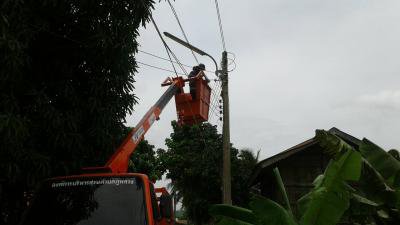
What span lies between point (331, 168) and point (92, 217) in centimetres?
312

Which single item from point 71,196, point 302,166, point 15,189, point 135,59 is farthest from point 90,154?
point 302,166

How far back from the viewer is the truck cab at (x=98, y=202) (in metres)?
6.70

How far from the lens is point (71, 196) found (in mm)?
7238

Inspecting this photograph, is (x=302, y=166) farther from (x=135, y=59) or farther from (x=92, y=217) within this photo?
(x=92, y=217)

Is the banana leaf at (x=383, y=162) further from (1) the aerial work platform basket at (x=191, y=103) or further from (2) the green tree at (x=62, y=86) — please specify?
(1) the aerial work platform basket at (x=191, y=103)

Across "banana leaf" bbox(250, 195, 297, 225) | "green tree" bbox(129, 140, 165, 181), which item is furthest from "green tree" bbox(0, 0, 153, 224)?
"green tree" bbox(129, 140, 165, 181)

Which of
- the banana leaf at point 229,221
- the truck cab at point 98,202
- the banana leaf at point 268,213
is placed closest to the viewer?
the banana leaf at point 268,213

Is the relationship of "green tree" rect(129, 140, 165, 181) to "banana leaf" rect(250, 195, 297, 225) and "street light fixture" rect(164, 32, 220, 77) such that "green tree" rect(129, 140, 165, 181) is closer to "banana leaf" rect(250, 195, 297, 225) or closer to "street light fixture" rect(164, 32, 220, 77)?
"street light fixture" rect(164, 32, 220, 77)

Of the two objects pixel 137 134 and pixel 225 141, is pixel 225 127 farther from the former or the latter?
pixel 137 134

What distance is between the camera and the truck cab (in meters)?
6.70

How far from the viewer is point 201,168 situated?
101 feet

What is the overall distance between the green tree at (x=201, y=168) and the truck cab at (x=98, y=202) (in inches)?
854

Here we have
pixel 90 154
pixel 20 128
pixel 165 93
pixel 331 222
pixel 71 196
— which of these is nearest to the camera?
pixel 331 222

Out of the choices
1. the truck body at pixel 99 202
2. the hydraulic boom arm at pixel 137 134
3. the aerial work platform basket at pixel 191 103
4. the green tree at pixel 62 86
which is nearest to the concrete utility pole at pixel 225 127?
the aerial work platform basket at pixel 191 103
